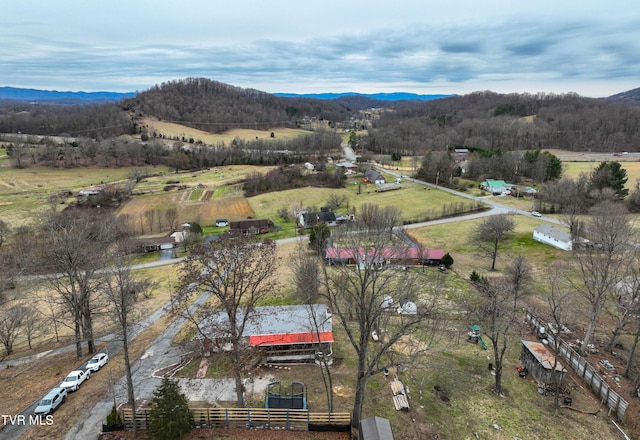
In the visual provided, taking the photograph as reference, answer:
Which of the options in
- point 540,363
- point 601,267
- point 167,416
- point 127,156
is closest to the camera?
point 167,416

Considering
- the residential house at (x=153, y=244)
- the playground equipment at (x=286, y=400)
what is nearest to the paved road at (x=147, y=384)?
the playground equipment at (x=286, y=400)

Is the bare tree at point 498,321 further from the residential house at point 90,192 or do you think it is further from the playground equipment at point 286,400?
the residential house at point 90,192

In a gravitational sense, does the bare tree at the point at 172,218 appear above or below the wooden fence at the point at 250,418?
below

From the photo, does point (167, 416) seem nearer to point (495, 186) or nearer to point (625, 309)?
point (625, 309)

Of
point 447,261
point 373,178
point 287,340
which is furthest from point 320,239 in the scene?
point 373,178

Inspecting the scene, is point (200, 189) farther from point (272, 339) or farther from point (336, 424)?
point (336, 424)

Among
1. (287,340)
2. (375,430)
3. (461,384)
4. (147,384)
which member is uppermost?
(375,430)

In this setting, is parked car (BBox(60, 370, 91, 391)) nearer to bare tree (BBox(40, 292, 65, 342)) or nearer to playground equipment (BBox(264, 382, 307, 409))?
bare tree (BBox(40, 292, 65, 342))
